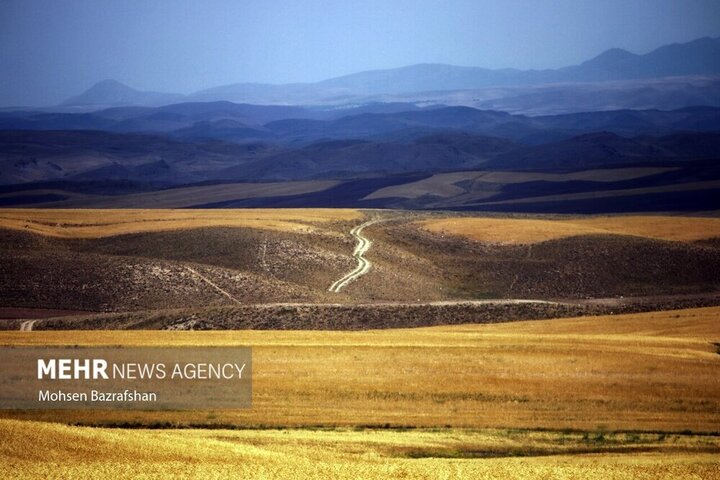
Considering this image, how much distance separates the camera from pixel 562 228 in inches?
3009

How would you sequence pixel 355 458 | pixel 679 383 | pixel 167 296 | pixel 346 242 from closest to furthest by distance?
pixel 355 458 < pixel 679 383 < pixel 167 296 < pixel 346 242

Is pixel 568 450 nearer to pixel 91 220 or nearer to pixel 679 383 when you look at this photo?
pixel 679 383

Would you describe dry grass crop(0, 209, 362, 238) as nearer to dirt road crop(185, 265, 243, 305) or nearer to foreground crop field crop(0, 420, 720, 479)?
dirt road crop(185, 265, 243, 305)

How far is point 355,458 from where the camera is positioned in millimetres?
20562

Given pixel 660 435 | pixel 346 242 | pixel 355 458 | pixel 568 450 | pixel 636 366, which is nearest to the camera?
pixel 355 458

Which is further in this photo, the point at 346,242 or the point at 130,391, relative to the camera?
the point at 346,242

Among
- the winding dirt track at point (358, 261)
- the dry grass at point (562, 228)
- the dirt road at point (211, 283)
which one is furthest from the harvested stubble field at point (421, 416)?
the dry grass at point (562, 228)

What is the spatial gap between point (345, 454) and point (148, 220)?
58443 millimetres

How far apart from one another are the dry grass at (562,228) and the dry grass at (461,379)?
34977 mm

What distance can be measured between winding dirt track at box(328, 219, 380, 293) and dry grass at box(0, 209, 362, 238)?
128 inches

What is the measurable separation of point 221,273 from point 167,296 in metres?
4.90

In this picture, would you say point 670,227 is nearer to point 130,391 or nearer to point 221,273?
point 221,273

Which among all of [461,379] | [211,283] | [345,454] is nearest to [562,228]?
[211,283]

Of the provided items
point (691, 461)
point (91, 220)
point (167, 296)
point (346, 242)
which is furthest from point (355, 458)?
point (91, 220)
